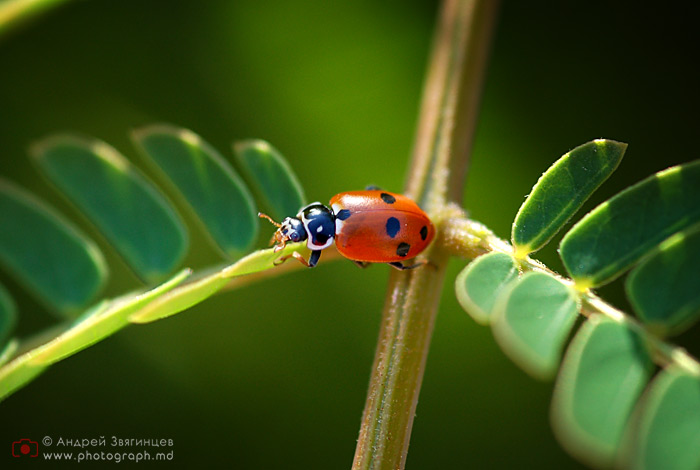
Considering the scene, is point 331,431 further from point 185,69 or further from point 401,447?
point 185,69

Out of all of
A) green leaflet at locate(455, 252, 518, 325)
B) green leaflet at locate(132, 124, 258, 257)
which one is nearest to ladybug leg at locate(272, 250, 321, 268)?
green leaflet at locate(132, 124, 258, 257)

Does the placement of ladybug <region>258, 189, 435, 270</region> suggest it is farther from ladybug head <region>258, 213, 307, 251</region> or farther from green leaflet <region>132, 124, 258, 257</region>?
green leaflet <region>132, 124, 258, 257</region>

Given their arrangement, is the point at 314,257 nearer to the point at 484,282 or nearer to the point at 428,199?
the point at 428,199

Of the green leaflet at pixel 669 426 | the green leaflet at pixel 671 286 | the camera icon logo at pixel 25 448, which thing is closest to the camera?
the green leaflet at pixel 669 426

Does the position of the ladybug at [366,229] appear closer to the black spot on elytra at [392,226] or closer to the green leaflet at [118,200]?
the black spot on elytra at [392,226]

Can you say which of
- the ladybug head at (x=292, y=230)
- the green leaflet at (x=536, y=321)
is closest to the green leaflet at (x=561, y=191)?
the green leaflet at (x=536, y=321)

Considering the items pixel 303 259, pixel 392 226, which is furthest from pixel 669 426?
Answer: pixel 303 259
